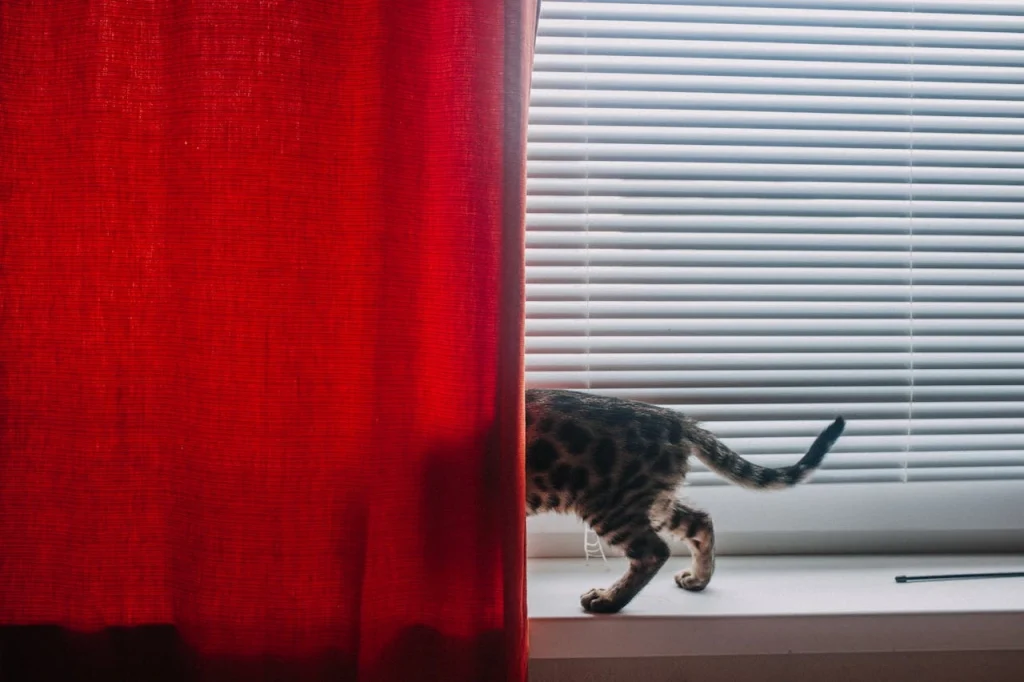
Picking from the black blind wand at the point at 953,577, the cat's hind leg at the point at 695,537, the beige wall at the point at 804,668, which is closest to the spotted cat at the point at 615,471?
the cat's hind leg at the point at 695,537

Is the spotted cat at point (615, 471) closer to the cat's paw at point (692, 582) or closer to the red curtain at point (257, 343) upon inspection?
the cat's paw at point (692, 582)

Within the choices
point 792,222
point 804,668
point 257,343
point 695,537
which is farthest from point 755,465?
point 257,343

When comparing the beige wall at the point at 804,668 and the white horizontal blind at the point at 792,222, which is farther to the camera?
the white horizontal blind at the point at 792,222

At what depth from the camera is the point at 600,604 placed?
3.52 ft

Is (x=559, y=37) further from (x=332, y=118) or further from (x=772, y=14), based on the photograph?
(x=332, y=118)

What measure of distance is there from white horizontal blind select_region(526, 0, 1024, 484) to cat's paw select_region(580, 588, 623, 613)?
11.7 inches

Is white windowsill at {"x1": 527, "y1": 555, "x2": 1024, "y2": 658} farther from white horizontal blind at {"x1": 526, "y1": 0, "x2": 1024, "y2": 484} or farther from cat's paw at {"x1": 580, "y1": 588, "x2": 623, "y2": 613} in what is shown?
white horizontal blind at {"x1": 526, "y1": 0, "x2": 1024, "y2": 484}

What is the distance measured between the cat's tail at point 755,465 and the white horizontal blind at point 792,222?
0.09m

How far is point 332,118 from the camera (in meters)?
0.94

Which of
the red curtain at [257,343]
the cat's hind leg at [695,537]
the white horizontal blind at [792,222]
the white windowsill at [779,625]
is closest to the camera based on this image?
the red curtain at [257,343]

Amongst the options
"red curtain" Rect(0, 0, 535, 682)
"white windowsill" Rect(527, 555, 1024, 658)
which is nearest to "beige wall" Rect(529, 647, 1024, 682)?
"white windowsill" Rect(527, 555, 1024, 658)

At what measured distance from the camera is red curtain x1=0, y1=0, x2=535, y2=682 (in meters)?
0.92

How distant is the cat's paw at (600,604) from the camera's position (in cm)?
107

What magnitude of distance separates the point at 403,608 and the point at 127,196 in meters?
0.58
